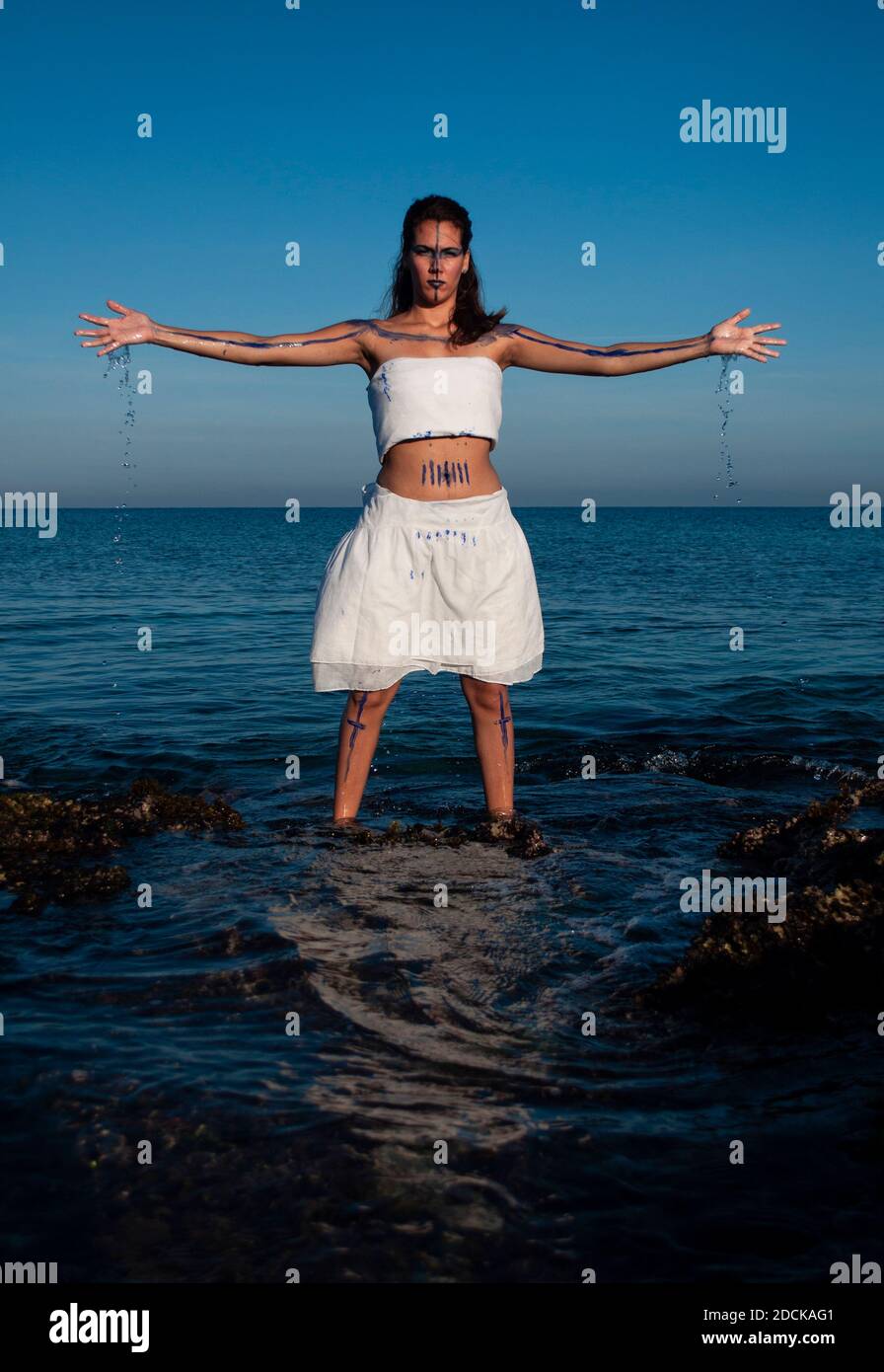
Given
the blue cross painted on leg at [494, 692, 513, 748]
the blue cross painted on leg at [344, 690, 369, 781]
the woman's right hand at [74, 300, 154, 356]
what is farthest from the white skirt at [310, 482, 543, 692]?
the woman's right hand at [74, 300, 154, 356]

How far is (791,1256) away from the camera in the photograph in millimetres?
2703

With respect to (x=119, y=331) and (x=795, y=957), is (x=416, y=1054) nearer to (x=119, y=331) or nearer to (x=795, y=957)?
(x=795, y=957)

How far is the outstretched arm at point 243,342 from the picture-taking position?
5.41 meters

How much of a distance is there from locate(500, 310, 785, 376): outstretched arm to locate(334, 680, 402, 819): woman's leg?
2114mm

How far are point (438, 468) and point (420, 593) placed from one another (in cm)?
73

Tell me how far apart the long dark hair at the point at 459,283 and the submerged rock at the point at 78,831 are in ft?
11.4

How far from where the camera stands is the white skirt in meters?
5.95

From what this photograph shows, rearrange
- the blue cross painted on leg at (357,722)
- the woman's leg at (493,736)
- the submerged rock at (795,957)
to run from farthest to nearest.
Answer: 1. the woman's leg at (493,736)
2. the blue cross painted on leg at (357,722)
3. the submerged rock at (795,957)

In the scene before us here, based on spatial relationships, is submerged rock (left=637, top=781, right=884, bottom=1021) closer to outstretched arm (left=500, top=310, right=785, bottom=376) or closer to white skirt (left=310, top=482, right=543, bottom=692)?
white skirt (left=310, top=482, right=543, bottom=692)

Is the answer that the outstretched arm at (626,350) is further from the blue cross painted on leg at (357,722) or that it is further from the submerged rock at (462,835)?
the submerged rock at (462,835)

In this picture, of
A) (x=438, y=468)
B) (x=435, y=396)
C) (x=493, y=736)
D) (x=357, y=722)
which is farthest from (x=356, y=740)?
(x=435, y=396)

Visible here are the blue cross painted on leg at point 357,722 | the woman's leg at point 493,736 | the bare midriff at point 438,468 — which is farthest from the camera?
the woman's leg at point 493,736

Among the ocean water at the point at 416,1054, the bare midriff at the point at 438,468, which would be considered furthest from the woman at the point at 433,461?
the ocean water at the point at 416,1054
